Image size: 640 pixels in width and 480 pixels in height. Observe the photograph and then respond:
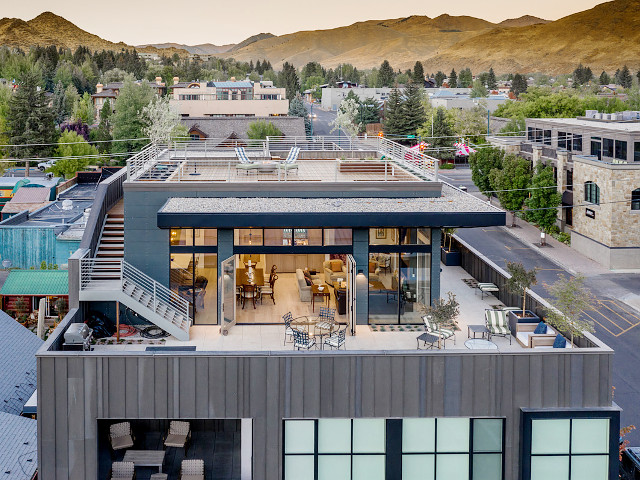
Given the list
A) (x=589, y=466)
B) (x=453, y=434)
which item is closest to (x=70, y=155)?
(x=453, y=434)

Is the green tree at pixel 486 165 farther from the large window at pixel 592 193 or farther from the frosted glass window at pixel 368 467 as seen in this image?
the frosted glass window at pixel 368 467

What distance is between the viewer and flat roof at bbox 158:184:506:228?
20.4 metres

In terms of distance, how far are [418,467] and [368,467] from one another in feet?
3.70

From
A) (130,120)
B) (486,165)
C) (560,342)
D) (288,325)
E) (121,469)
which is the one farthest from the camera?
(130,120)

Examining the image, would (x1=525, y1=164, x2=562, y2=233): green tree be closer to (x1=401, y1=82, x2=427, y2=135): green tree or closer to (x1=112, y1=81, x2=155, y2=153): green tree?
(x1=112, y1=81, x2=155, y2=153): green tree

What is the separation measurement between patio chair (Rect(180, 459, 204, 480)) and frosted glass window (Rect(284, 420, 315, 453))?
2.57 metres

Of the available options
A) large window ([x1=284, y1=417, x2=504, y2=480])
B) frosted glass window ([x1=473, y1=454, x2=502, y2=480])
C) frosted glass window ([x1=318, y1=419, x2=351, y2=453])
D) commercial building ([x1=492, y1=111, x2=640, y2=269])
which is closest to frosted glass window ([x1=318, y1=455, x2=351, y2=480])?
large window ([x1=284, y1=417, x2=504, y2=480])

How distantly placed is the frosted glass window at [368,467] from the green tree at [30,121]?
2963 inches

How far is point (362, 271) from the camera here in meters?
21.7

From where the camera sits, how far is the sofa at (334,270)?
73.1 ft

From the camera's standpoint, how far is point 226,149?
36.9 metres

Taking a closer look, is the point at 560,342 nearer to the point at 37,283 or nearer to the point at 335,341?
the point at 335,341

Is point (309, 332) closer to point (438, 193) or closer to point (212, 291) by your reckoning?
point (212, 291)

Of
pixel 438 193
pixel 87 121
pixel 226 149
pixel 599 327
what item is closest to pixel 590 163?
pixel 599 327
